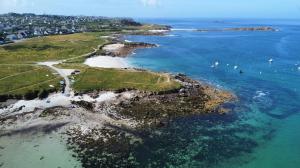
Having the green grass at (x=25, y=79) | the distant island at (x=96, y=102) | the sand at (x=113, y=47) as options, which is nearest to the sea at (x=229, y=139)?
the distant island at (x=96, y=102)

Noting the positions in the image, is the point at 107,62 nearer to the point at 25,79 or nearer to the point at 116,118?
the point at 25,79

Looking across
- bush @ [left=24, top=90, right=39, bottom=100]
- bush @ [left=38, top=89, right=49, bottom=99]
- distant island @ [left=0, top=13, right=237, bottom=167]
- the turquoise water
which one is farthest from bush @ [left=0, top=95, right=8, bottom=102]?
the turquoise water

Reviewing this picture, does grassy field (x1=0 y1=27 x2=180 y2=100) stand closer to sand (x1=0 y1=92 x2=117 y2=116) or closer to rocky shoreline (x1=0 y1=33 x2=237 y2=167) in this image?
sand (x1=0 y1=92 x2=117 y2=116)

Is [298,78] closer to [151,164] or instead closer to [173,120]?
[173,120]

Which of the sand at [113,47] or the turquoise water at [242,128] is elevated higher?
the turquoise water at [242,128]

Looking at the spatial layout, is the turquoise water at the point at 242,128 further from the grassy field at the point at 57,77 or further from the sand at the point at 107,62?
the grassy field at the point at 57,77

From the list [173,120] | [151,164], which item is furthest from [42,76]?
[151,164]

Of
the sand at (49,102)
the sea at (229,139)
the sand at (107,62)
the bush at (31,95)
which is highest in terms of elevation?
the bush at (31,95)

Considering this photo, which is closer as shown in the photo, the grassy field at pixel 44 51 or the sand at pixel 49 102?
the sand at pixel 49 102
